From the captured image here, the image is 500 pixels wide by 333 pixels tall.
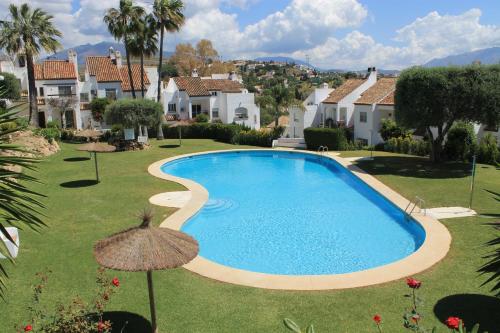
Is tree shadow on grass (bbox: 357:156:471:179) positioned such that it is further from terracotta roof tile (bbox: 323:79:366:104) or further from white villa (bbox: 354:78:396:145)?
terracotta roof tile (bbox: 323:79:366:104)

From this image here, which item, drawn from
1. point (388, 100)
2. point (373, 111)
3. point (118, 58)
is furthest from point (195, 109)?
point (388, 100)

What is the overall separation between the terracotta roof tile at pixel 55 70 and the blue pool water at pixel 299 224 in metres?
29.6

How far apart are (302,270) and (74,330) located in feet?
25.5

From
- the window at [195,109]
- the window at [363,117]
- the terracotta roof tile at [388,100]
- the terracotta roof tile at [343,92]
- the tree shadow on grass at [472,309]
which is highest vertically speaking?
the terracotta roof tile at [343,92]

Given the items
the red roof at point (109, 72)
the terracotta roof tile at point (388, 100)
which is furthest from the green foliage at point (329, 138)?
the red roof at point (109, 72)

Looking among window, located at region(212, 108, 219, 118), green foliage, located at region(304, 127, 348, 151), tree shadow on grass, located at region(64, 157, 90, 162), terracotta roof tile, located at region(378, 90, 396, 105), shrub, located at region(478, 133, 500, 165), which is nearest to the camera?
shrub, located at region(478, 133, 500, 165)

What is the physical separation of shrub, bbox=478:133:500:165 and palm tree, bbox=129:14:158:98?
30611 millimetres

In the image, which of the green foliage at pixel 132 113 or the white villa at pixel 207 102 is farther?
the white villa at pixel 207 102

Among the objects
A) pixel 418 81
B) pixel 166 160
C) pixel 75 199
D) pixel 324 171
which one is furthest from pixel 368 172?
pixel 75 199

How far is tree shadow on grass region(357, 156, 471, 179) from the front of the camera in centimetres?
2352

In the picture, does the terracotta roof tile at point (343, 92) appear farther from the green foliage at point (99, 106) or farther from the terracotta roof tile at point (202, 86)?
the green foliage at point (99, 106)

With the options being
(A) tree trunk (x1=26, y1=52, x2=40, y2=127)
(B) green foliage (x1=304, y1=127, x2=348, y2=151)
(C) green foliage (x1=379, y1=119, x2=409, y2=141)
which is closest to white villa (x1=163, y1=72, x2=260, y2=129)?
(A) tree trunk (x1=26, y1=52, x2=40, y2=127)

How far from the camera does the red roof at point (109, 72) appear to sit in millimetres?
49719

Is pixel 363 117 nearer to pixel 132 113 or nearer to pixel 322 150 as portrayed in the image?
pixel 322 150
